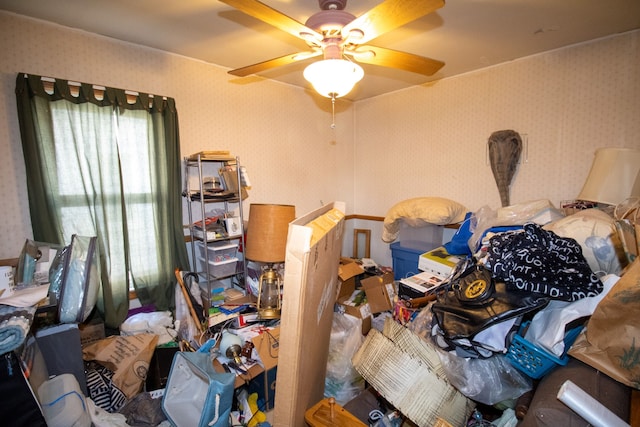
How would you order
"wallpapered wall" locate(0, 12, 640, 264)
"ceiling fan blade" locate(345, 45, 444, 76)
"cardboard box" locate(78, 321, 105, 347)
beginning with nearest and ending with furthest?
"ceiling fan blade" locate(345, 45, 444, 76) < "wallpapered wall" locate(0, 12, 640, 264) < "cardboard box" locate(78, 321, 105, 347)

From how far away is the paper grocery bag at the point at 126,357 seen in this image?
73.7 inches

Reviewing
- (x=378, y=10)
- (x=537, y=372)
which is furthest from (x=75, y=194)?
(x=537, y=372)

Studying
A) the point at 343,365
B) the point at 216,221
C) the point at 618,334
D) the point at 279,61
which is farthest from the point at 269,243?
the point at 618,334

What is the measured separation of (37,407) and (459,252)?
8.29 feet

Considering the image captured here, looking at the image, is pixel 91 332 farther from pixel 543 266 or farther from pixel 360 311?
pixel 543 266

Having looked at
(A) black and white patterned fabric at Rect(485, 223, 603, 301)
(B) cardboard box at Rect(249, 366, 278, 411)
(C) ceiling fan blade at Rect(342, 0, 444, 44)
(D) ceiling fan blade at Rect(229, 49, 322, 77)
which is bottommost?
(B) cardboard box at Rect(249, 366, 278, 411)

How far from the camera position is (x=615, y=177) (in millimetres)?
1874

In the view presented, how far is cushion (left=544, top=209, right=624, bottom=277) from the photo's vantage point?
129cm

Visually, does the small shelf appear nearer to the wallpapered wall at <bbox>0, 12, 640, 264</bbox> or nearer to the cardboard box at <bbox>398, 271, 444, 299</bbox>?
the wallpapered wall at <bbox>0, 12, 640, 264</bbox>

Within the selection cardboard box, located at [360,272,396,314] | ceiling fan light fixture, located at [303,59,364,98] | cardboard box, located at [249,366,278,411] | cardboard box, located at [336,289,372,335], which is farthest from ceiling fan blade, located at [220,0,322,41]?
cardboard box, located at [360,272,396,314]

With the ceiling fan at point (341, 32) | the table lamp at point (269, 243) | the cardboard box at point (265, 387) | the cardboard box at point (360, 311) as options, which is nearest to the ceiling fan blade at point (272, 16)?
the ceiling fan at point (341, 32)

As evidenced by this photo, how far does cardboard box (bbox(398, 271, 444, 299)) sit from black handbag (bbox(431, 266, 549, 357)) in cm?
63

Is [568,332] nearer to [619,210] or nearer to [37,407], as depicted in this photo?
[619,210]

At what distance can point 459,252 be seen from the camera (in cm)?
228
